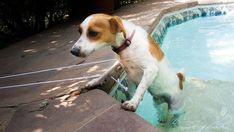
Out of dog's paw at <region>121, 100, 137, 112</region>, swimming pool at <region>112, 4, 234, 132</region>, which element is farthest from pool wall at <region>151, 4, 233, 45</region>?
dog's paw at <region>121, 100, 137, 112</region>

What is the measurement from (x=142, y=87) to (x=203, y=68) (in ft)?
12.1

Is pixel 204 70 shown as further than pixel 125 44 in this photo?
Yes

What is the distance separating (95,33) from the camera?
3.09 m

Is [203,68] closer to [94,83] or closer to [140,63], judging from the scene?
[94,83]

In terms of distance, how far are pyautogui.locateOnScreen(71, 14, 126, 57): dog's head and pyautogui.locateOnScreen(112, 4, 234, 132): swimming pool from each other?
113cm

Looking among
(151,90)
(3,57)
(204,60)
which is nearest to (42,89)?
(151,90)

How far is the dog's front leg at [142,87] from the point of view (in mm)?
3025

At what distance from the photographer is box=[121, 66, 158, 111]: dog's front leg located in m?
3.03

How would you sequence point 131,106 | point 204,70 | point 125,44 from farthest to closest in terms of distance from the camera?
1. point 204,70
2. point 125,44
3. point 131,106

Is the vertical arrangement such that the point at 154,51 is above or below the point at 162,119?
above

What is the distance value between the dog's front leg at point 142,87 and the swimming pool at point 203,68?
0.89 meters

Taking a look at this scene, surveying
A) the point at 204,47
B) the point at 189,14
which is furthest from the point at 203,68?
the point at 189,14

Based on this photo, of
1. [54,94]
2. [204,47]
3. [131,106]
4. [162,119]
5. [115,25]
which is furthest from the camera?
[204,47]

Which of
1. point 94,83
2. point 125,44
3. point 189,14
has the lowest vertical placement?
point 189,14
